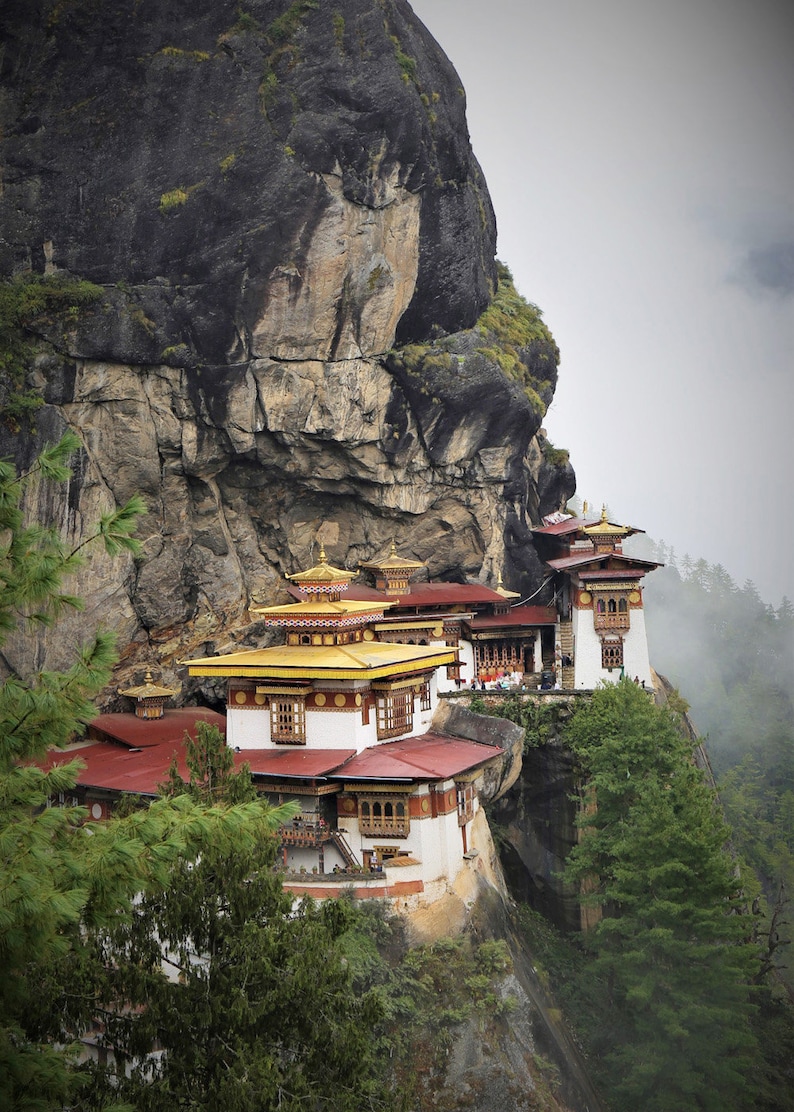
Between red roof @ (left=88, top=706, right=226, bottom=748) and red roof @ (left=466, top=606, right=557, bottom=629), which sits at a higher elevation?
red roof @ (left=466, top=606, right=557, bottom=629)

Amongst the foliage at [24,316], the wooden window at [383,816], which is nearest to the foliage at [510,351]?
the foliage at [24,316]

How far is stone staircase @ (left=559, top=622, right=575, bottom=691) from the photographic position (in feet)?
109

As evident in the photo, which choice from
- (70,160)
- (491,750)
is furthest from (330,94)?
(491,750)

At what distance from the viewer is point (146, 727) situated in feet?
94.2

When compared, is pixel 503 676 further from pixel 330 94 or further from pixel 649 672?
pixel 330 94

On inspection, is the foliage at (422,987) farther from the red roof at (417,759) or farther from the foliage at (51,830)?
the foliage at (51,830)

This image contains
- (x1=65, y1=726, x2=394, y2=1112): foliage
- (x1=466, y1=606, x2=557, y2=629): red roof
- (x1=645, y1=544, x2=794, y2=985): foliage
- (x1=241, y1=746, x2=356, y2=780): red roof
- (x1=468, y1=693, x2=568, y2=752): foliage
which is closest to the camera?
(x1=65, y1=726, x2=394, y2=1112): foliage

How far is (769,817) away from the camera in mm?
51312

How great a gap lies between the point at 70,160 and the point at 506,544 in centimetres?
1838

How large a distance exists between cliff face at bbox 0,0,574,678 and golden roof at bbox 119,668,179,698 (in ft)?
3.07

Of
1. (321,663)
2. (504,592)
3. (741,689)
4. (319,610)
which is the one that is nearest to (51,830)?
(321,663)

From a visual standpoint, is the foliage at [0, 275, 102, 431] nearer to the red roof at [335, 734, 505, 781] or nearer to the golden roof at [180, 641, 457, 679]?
the golden roof at [180, 641, 457, 679]

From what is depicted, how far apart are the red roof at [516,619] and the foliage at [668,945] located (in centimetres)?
879

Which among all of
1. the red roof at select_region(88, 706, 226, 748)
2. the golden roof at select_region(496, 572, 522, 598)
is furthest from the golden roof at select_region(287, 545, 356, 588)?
the golden roof at select_region(496, 572, 522, 598)
